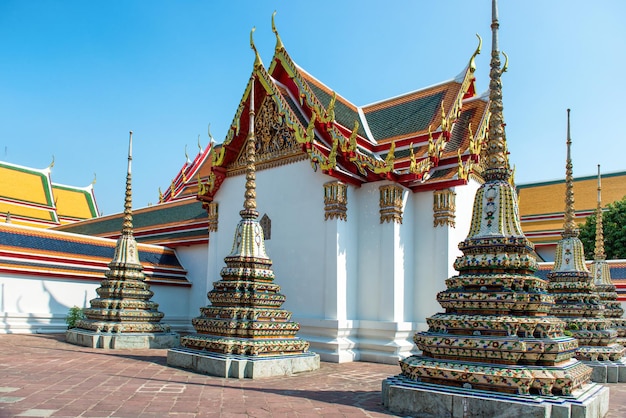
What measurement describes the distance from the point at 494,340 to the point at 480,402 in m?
0.60

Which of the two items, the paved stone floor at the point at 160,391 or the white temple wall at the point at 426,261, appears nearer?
the paved stone floor at the point at 160,391

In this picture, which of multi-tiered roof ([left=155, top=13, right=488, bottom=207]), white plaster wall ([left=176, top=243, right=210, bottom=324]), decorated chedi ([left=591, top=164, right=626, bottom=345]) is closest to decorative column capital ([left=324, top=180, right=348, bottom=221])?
multi-tiered roof ([left=155, top=13, right=488, bottom=207])

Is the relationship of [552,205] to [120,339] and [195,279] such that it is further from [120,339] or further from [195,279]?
[120,339]

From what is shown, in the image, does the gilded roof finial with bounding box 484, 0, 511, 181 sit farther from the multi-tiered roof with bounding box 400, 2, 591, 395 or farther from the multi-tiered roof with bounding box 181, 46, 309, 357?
the multi-tiered roof with bounding box 181, 46, 309, 357

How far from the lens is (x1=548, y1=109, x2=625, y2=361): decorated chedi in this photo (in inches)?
337

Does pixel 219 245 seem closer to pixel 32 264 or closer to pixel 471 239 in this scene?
pixel 32 264

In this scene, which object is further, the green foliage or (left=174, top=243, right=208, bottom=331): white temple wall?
(left=174, top=243, right=208, bottom=331): white temple wall

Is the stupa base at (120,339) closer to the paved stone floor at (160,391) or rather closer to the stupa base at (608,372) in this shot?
the paved stone floor at (160,391)

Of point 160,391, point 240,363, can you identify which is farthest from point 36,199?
point 160,391

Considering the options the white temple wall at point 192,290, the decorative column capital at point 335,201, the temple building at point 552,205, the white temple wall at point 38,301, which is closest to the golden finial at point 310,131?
the decorative column capital at point 335,201

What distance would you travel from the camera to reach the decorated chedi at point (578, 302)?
28.1 feet

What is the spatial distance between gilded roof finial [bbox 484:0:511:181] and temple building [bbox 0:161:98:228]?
2195cm

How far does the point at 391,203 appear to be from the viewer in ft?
33.8

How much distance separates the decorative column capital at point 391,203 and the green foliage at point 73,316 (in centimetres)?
721
